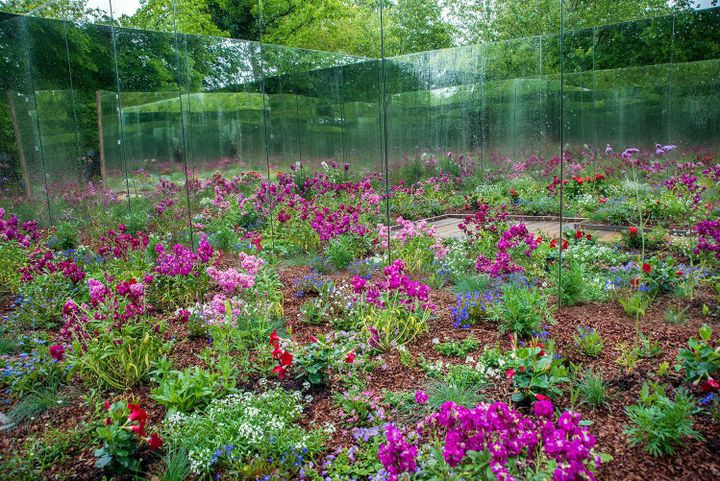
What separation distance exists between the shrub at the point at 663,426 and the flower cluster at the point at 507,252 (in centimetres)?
165

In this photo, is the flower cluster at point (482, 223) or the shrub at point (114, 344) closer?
the shrub at point (114, 344)

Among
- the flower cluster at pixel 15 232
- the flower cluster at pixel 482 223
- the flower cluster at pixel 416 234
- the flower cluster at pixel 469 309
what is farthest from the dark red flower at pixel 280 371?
the flower cluster at pixel 15 232

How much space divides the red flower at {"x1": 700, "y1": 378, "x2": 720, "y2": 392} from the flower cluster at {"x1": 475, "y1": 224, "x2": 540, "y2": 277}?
1.61 m

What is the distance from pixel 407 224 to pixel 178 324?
6.57 ft

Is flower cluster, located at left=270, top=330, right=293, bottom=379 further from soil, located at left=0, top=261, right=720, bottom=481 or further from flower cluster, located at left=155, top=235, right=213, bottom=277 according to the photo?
flower cluster, located at left=155, top=235, right=213, bottom=277

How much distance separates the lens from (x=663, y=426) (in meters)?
2.00

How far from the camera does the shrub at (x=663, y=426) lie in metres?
1.96

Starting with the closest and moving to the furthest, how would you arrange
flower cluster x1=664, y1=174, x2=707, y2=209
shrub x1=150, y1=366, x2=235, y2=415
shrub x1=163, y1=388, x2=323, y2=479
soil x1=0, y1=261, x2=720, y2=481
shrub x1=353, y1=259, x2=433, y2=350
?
soil x1=0, y1=261, x2=720, y2=481, shrub x1=163, y1=388, x2=323, y2=479, shrub x1=150, y1=366, x2=235, y2=415, shrub x1=353, y1=259, x2=433, y2=350, flower cluster x1=664, y1=174, x2=707, y2=209

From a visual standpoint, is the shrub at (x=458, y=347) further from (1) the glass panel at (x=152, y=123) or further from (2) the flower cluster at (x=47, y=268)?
(1) the glass panel at (x=152, y=123)

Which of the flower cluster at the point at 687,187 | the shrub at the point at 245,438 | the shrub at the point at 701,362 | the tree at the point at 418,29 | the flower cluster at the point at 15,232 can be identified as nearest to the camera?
the shrub at the point at 245,438

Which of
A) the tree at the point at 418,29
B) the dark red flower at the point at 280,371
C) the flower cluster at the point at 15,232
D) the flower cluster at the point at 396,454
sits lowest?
the dark red flower at the point at 280,371

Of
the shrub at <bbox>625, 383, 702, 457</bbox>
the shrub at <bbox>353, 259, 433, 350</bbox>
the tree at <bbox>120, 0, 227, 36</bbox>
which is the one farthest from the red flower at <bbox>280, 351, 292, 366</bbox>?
the tree at <bbox>120, 0, 227, 36</bbox>

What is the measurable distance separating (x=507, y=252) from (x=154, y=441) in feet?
9.39

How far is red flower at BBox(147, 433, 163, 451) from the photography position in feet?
7.01
